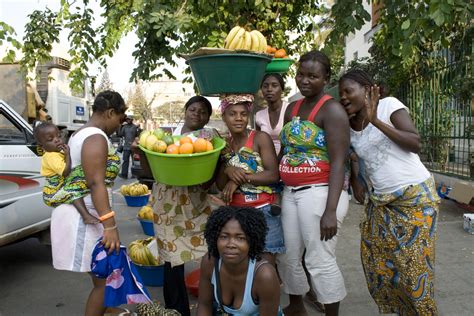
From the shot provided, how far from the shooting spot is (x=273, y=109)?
11.9 feet

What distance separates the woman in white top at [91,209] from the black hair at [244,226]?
2.23 feet

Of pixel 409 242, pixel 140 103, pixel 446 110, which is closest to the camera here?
pixel 409 242

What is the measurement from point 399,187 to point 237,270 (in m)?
1.07

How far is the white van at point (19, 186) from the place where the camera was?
149 inches

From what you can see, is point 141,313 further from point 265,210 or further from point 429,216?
point 429,216

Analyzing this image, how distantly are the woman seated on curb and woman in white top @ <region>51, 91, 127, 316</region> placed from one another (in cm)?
69

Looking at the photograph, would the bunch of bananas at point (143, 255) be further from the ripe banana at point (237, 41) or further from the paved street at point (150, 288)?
the ripe banana at point (237, 41)

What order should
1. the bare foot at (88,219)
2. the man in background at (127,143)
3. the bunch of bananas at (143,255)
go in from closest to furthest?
the bare foot at (88,219) → the bunch of bananas at (143,255) → the man in background at (127,143)

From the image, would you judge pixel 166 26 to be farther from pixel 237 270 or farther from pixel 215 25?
pixel 237 270

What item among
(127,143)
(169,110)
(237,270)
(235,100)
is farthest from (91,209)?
(169,110)

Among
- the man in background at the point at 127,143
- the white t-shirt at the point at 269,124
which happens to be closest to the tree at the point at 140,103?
the man in background at the point at 127,143

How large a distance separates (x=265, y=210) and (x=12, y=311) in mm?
2495

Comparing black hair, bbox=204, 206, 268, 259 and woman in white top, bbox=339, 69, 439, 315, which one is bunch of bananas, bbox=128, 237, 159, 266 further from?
woman in white top, bbox=339, 69, 439, 315

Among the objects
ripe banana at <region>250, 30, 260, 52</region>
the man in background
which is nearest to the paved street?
ripe banana at <region>250, 30, 260, 52</region>
